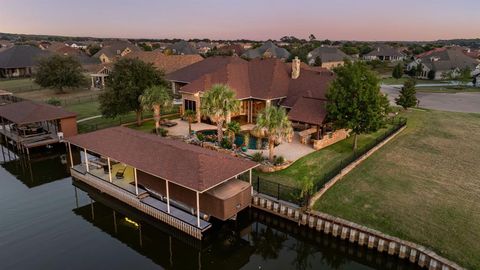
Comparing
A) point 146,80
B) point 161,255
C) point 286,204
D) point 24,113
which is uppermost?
point 146,80

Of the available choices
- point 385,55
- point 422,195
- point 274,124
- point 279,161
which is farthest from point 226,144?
point 385,55

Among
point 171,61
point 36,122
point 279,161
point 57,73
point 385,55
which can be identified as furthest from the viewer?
point 385,55

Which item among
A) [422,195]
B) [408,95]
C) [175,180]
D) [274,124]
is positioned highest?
[274,124]

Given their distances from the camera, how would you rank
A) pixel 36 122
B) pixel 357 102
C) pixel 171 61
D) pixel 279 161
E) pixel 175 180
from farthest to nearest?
pixel 171 61, pixel 36 122, pixel 357 102, pixel 279 161, pixel 175 180

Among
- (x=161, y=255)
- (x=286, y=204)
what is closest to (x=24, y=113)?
(x=161, y=255)

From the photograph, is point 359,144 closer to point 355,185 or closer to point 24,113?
point 355,185

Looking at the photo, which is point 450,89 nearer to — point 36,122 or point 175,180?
point 175,180
